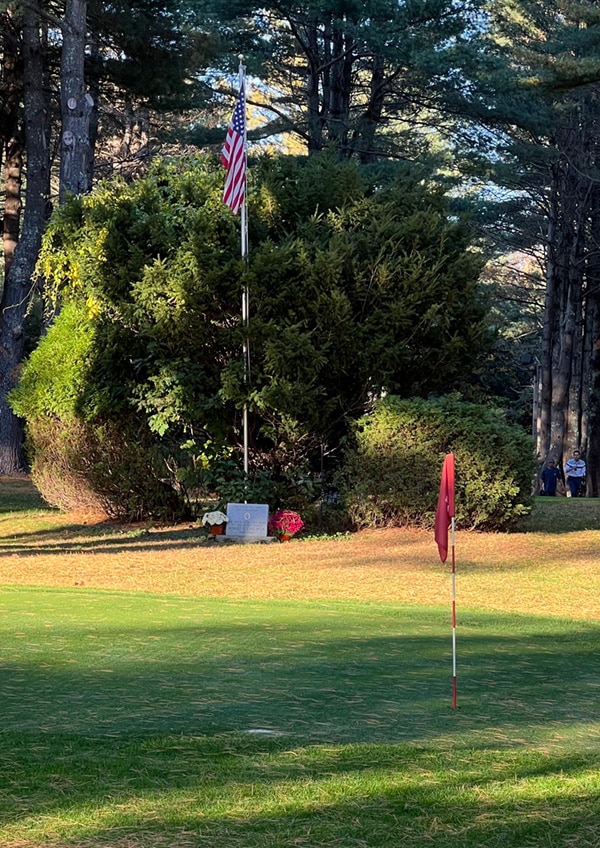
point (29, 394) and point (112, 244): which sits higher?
point (112, 244)

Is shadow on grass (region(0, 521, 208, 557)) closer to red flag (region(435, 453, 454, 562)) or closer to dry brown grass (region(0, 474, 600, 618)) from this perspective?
→ dry brown grass (region(0, 474, 600, 618))

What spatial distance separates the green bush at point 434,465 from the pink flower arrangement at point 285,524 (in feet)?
3.16

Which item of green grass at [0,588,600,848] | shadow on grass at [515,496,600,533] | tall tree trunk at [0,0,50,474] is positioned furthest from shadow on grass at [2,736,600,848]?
tall tree trunk at [0,0,50,474]

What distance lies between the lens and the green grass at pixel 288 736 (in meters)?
4.21

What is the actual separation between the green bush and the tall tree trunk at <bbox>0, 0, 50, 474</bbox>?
43.1 feet

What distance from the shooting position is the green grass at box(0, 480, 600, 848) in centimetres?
421

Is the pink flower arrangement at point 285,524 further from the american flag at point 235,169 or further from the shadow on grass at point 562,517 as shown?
the american flag at point 235,169

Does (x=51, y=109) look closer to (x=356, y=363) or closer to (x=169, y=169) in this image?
(x=169, y=169)

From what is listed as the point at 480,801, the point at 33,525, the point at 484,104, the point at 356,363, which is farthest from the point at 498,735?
the point at 484,104

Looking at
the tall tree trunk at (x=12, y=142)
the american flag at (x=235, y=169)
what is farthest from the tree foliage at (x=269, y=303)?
the tall tree trunk at (x=12, y=142)

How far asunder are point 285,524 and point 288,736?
1482cm

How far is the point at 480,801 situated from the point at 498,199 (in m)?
42.7

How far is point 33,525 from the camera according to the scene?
23031mm

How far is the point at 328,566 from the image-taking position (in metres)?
16.7
